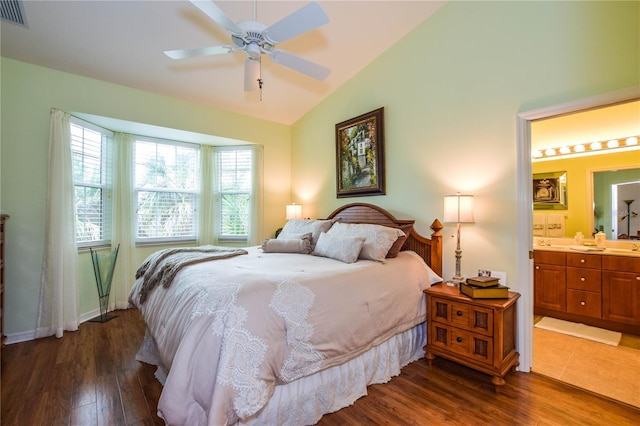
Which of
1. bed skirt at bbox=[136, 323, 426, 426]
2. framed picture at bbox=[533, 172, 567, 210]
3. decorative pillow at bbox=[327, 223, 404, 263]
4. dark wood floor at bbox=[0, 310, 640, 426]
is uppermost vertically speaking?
framed picture at bbox=[533, 172, 567, 210]

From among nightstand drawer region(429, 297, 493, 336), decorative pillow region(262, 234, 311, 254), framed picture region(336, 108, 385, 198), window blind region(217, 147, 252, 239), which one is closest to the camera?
nightstand drawer region(429, 297, 493, 336)

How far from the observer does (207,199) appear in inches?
175

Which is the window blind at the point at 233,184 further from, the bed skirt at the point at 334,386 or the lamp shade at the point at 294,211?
the bed skirt at the point at 334,386

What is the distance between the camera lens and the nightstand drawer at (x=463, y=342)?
2078 millimetres

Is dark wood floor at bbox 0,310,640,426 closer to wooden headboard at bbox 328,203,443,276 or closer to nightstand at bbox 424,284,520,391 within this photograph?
nightstand at bbox 424,284,520,391

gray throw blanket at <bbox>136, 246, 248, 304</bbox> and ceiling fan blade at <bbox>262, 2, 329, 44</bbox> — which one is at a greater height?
ceiling fan blade at <bbox>262, 2, 329, 44</bbox>

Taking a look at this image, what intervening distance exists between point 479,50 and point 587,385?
2821 mm

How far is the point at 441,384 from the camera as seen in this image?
6.87 feet

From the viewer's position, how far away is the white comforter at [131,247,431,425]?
134 cm

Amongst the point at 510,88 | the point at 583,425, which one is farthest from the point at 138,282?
the point at 510,88

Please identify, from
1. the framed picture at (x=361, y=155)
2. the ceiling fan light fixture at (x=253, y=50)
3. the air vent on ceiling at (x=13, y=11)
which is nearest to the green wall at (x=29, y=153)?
the air vent on ceiling at (x=13, y=11)

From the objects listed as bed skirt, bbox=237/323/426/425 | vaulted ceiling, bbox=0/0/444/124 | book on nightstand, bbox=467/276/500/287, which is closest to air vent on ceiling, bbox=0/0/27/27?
vaulted ceiling, bbox=0/0/444/124

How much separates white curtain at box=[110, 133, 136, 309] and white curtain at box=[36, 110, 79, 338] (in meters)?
0.66

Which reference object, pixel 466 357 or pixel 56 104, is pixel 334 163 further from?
pixel 56 104
